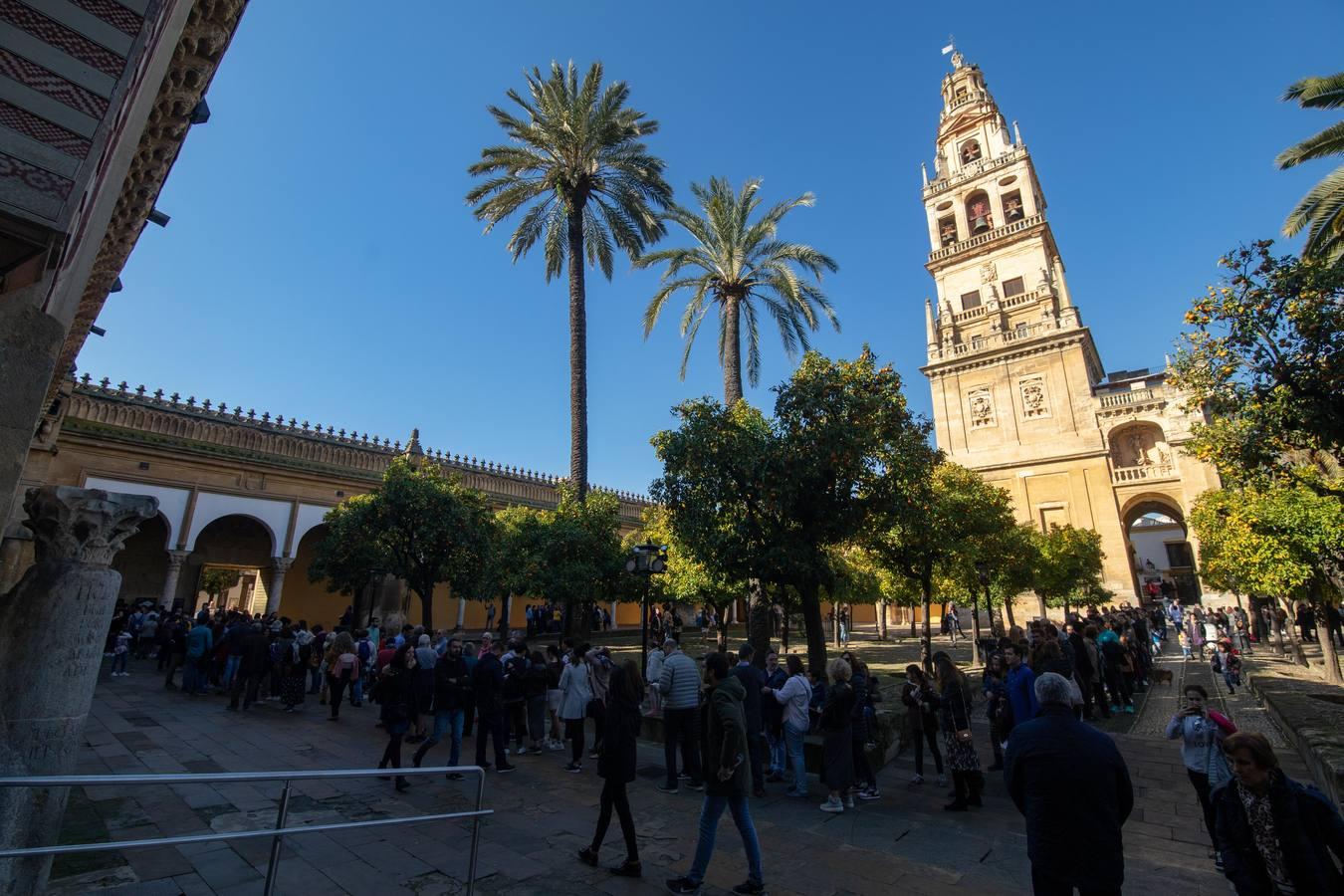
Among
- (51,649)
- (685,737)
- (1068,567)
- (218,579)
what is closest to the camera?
(51,649)

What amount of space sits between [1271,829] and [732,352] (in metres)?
16.7

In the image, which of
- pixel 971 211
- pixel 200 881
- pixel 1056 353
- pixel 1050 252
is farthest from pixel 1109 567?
pixel 200 881

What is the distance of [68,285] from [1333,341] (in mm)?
15881

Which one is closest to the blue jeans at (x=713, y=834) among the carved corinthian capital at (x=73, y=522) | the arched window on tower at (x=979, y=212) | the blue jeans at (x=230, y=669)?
the carved corinthian capital at (x=73, y=522)

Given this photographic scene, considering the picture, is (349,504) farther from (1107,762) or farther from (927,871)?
(1107,762)

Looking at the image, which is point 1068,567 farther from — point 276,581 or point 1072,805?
point 276,581

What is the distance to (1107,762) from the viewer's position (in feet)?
10.9

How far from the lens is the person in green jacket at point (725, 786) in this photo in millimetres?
4527

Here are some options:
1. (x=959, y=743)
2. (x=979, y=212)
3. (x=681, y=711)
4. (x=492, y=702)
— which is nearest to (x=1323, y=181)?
(x=959, y=743)

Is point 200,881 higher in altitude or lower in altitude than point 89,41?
lower

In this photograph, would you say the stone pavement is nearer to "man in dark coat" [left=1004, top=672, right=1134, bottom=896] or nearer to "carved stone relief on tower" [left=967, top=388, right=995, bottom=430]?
"man in dark coat" [left=1004, top=672, right=1134, bottom=896]

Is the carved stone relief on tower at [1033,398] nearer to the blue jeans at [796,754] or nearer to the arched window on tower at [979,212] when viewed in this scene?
the arched window on tower at [979,212]

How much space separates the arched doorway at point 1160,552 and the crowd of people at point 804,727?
82.7ft

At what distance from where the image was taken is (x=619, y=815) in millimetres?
4973
